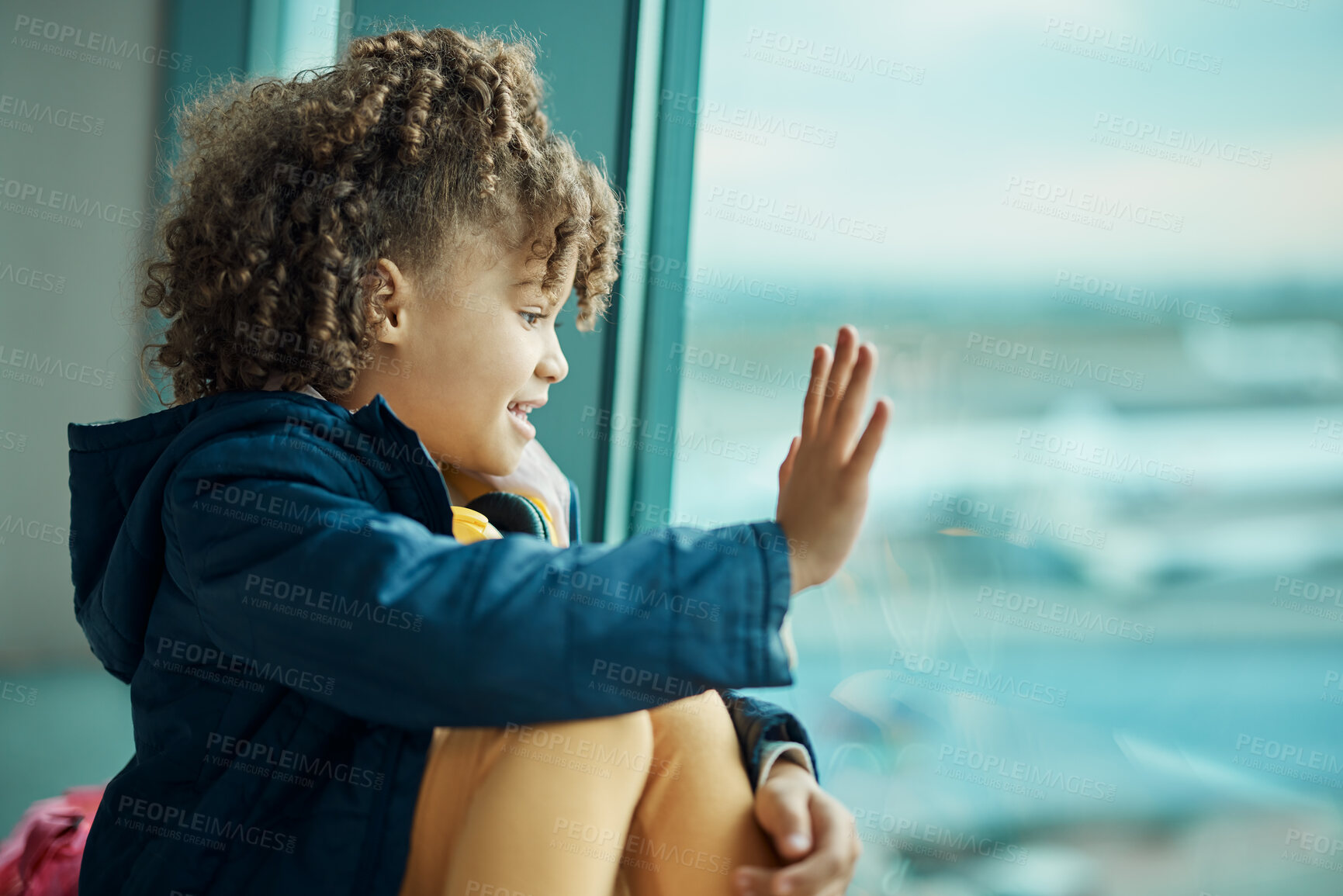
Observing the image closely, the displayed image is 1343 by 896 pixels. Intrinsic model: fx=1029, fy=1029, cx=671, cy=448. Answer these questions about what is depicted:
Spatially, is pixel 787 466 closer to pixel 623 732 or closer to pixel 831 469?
pixel 831 469

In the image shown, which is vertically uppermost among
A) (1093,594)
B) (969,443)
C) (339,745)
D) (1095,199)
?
(1095,199)

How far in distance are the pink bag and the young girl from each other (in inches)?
9.7

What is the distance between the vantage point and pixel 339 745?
794 millimetres

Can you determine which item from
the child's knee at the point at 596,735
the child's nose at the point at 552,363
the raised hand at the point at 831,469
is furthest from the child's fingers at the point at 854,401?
the child's nose at the point at 552,363

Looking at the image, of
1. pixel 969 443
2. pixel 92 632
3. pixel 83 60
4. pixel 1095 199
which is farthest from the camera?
pixel 83 60

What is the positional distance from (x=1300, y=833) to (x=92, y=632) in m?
1.20

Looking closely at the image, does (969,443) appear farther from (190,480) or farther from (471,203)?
(190,480)

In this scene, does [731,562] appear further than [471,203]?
No

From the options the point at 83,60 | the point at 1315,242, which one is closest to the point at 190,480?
the point at 1315,242

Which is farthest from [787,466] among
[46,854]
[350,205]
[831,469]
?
[46,854]

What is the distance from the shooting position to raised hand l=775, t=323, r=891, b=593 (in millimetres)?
738

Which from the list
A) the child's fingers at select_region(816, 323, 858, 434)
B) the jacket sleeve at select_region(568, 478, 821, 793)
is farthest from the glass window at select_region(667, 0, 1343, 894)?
the child's fingers at select_region(816, 323, 858, 434)

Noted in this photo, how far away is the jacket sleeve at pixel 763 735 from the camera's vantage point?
861 millimetres

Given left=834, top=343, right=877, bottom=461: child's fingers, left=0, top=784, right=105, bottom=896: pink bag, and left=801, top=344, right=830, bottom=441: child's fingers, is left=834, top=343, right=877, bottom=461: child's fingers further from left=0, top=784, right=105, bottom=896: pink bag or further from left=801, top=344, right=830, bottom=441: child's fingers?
left=0, top=784, right=105, bottom=896: pink bag
